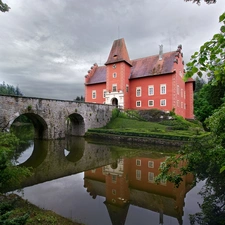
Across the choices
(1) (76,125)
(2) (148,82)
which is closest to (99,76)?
(2) (148,82)

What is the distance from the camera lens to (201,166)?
4672 mm

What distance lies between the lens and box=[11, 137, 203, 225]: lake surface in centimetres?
561

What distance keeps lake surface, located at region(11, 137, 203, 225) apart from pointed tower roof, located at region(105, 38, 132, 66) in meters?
23.5

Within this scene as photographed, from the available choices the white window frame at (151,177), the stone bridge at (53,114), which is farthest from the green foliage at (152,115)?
the white window frame at (151,177)

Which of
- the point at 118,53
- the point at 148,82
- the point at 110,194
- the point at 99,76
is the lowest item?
the point at 110,194

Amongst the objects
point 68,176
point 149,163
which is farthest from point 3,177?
point 149,163

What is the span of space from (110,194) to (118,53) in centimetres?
2806

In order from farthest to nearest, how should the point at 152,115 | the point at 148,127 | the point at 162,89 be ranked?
the point at 162,89 < the point at 152,115 < the point at 148,127

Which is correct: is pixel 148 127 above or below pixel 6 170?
above

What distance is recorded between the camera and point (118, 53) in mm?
31766

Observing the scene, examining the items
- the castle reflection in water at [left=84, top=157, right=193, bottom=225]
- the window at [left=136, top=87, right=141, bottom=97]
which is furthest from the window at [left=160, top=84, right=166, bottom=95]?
the castle reflection in water at [left=84, top=157, right=193, bottom=225]

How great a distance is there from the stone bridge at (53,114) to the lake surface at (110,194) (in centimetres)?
869

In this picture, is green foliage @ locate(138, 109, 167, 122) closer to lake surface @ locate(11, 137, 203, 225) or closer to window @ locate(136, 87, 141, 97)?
window @ locate(136, 87, 141, 97)

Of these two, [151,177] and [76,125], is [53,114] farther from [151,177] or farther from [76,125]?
[151,177]
